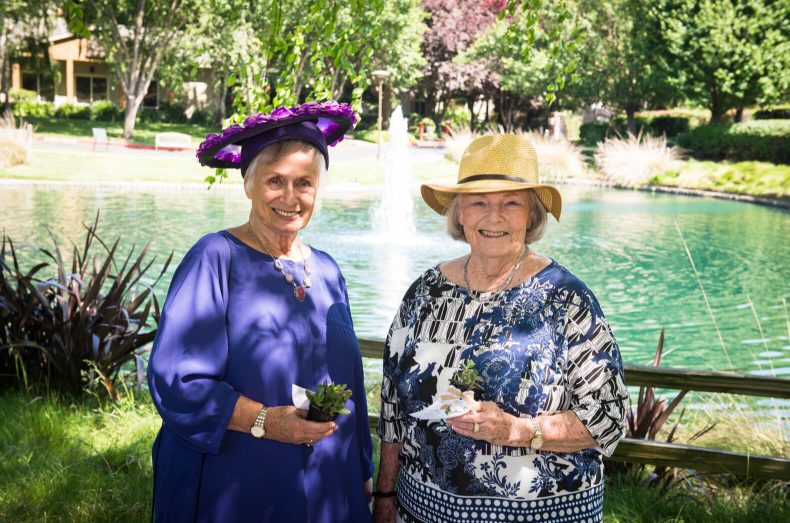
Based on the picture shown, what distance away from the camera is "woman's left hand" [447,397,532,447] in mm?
2244

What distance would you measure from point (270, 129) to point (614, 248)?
44.3 ft

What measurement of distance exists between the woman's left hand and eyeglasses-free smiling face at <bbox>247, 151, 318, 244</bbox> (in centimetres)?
77

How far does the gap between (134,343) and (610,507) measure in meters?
3.01

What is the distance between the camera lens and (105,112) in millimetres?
42125

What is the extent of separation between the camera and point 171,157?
1067 inches

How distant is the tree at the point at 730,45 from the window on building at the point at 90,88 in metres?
31.7

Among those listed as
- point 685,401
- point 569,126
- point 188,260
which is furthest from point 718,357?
point 569,126

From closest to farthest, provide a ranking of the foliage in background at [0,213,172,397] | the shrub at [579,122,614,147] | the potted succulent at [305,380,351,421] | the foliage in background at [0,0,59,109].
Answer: the potted succulent at [305,380,351,421] → the foliage in background at [0,213,172,397] → the foliage in background at [0,0,59,109] → the shrub at [579,122,614,147]

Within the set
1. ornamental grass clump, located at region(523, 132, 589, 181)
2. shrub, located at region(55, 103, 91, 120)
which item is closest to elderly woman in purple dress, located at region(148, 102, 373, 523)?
ornamental grass clump, located at region(523, 132, 589, 181)

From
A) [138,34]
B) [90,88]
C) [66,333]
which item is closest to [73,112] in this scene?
[90,88]

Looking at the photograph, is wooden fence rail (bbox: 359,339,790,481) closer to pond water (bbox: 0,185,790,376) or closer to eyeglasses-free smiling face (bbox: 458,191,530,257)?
eyeglasses-free smiling face (bbox: 458,191,530,257)

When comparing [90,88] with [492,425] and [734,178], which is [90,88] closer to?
[734,178]

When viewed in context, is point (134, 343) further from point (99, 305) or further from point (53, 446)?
point (53, 446)

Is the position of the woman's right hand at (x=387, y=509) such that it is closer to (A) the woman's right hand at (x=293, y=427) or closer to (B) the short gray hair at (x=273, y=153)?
(A) the woman's right hand at (x=293, y=427)
